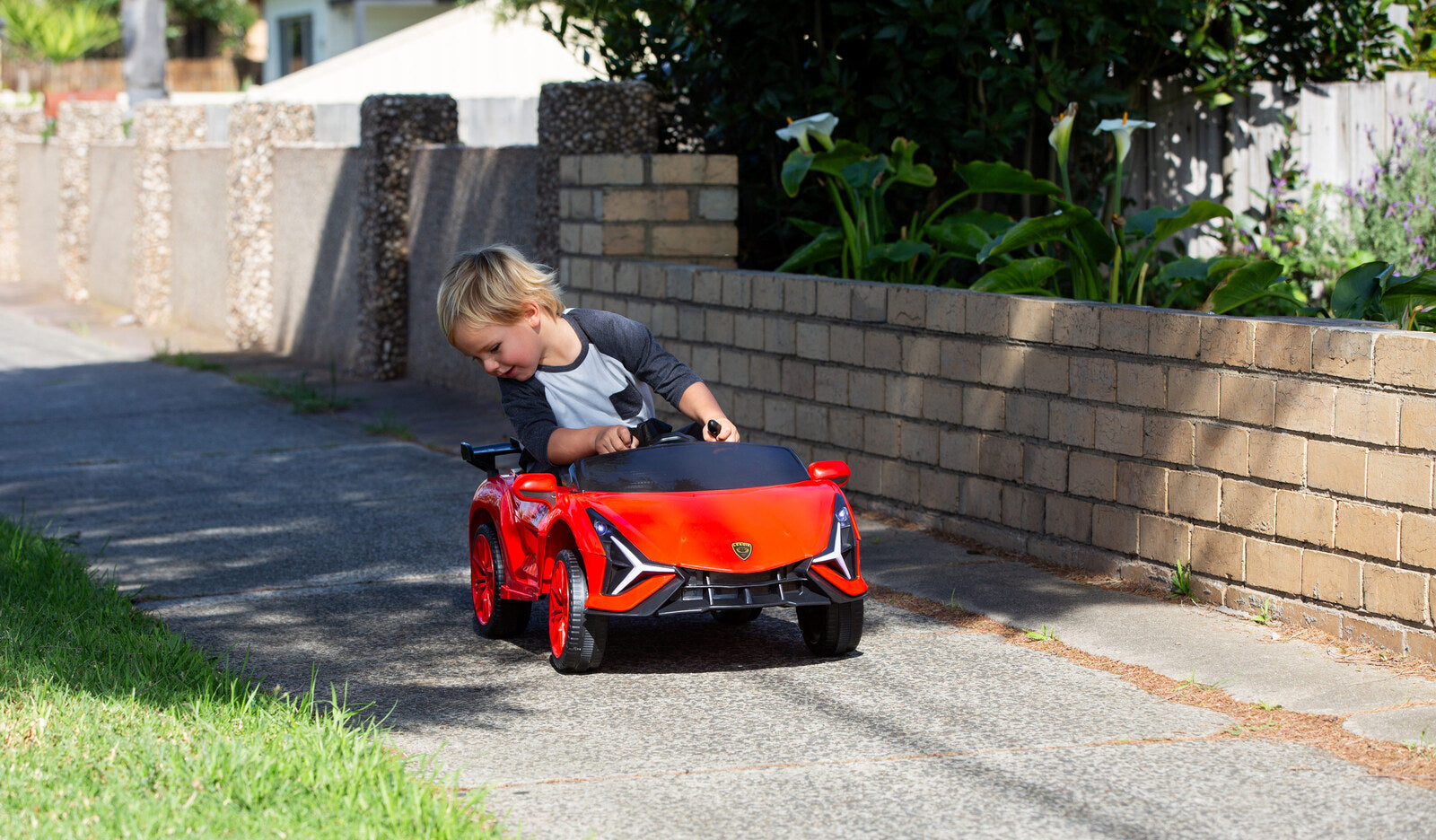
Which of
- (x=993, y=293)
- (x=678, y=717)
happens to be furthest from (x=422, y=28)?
(x=678, y=717)

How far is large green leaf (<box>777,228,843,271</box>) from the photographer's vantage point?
8.09 meters

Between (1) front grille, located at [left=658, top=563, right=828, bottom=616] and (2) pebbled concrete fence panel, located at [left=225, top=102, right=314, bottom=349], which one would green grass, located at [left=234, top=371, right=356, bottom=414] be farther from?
(1) front grille, located at [left=658, top=563, right=828, bottom=616]

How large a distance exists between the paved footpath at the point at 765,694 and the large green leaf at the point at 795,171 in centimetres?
174

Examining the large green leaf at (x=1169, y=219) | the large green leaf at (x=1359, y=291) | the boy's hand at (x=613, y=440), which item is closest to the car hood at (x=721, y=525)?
the boy's hand at (x=613, y=440)

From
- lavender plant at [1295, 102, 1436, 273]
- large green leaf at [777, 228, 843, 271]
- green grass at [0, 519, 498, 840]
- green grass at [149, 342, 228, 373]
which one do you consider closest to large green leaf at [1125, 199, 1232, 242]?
large green leaf at [777, 228, 843, 271]

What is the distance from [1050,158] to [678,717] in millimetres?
5984

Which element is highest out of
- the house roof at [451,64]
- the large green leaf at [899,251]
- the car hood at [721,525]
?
the house roof at [451,64]

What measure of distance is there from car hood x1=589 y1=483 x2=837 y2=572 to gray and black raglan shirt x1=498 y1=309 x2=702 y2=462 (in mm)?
496

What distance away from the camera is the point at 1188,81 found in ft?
30.9

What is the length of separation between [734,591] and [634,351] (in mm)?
1028

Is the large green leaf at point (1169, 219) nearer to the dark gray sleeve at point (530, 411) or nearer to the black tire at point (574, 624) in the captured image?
the dark gray sleeve at point (530, 411)

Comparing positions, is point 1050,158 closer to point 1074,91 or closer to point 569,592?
point 1074,91

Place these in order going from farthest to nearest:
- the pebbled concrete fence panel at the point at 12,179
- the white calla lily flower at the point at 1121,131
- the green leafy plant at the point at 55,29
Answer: the green leafy plant at the point at 55,29 → the pebbled concrete fence panel at the point at 12,179 → the white calla lily flower at the point at 1121,131

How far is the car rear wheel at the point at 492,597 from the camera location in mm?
5426
